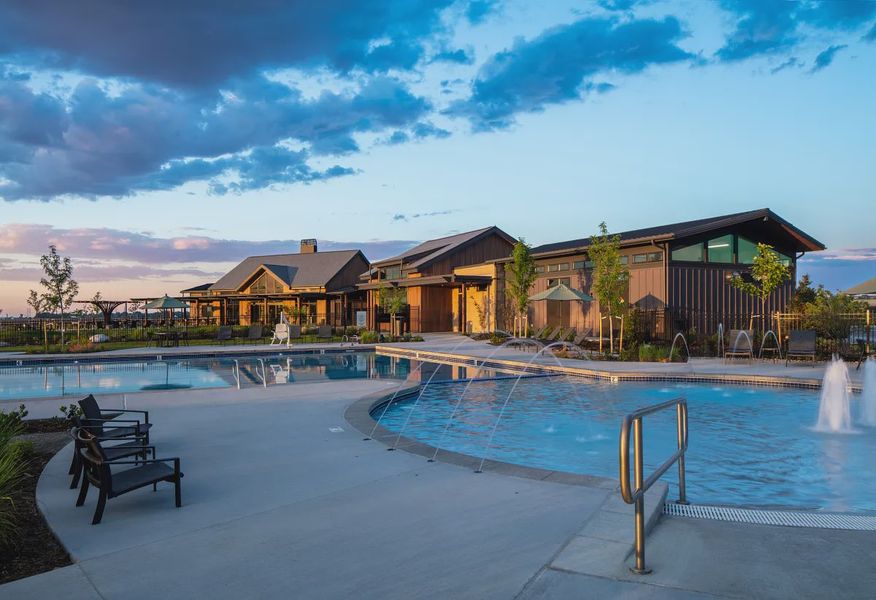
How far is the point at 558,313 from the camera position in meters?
26.0

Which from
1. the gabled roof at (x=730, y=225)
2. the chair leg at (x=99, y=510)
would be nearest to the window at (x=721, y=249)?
the gabled roof at (x=730, y=225)

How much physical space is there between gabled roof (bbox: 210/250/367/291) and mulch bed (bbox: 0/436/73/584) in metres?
37.8

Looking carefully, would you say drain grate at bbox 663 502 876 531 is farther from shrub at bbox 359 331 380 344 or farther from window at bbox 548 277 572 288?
shrub at bbox 359 331 380 344

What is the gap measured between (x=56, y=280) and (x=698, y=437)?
33224mm

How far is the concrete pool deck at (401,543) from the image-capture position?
3.37m

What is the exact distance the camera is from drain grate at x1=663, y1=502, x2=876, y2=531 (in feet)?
14.0

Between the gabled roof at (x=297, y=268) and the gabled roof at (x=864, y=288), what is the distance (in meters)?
30.6

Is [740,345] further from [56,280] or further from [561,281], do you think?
[56,280]

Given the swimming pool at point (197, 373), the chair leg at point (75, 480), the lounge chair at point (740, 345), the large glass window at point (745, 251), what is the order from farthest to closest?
the large glass window at point (745, 251) < the lounge chair at point (740, 345) < the swimming pool at point (197, 373) < the chair leg at point (75, 480)

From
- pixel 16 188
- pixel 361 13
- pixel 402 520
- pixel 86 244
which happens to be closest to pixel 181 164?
pixel 16 188

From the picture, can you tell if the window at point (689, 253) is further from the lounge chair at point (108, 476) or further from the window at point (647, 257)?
the lounge chair at point (108, 476)

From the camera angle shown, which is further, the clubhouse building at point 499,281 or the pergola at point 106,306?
the pergola at point 106,306

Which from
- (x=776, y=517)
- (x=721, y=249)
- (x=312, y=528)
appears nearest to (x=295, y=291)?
(x=721, y=249)

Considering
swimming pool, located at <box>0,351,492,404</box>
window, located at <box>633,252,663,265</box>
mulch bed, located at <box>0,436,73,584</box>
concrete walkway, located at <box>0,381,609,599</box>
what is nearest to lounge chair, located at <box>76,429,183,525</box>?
concrete walkway, located at <box>0,381,609,599</box>
